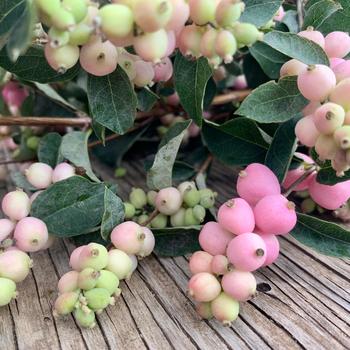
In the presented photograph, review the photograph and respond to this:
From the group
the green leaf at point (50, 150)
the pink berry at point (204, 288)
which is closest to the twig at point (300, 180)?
the pink berry at point (204, 288)

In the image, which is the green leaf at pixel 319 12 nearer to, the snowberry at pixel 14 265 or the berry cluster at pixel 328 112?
the berry cluster at pixel 328 112

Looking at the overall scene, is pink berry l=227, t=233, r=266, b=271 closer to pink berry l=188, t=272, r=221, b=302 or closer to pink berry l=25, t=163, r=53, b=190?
pink berry l=188, t=272, r=221, b=302

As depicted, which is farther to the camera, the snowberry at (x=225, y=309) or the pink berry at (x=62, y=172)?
the pink berry at (x=62, y=172)

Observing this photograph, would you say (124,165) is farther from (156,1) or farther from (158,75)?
(156,1)

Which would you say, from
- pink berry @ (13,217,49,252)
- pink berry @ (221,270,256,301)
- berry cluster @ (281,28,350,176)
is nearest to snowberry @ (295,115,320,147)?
berry cluster @ (281,28,350,176)

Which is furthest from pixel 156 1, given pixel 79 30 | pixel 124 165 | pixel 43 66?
pixel 124 165

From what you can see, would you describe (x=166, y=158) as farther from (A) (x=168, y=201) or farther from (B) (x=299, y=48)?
(B) (x=299, y=48)
